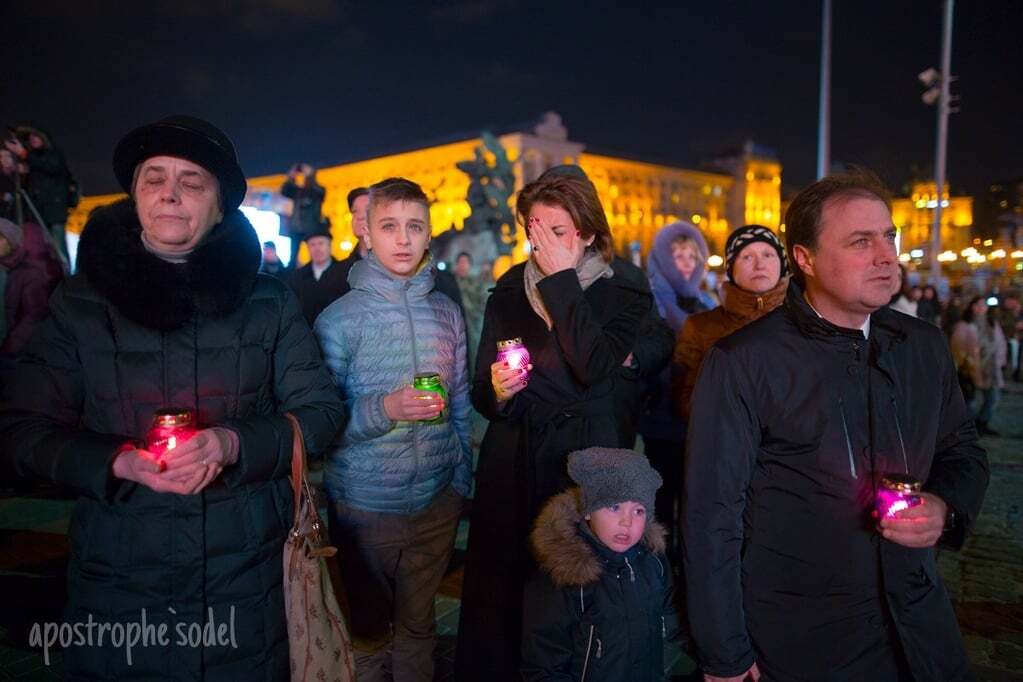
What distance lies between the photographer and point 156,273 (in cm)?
221

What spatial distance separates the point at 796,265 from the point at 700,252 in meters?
2.93

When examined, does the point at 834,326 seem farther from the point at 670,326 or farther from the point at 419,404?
the point at 670,326

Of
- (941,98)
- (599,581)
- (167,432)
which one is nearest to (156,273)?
(167,432)

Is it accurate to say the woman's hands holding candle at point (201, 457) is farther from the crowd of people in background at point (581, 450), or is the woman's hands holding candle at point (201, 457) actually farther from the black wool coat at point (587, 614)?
the black wool coat at point (587, 614)

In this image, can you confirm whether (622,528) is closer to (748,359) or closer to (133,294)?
(748,359)

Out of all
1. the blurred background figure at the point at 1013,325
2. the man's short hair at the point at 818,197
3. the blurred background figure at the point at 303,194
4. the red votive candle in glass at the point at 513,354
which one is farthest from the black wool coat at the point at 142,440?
the blurred background figure at the point at 1013,325

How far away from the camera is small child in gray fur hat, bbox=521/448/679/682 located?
2.59 meters

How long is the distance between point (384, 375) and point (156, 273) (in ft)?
3.75

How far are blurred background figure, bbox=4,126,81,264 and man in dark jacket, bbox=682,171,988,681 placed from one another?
27.9ft

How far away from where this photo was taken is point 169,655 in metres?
2.16

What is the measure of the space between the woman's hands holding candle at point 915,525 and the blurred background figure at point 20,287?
21.0ft

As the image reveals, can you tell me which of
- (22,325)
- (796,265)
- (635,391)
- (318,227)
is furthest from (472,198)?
(796,265)

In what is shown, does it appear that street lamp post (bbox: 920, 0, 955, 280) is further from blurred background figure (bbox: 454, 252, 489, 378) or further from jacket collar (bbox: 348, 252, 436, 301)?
jacket collar (bbox: 348, 252, 436, 301)

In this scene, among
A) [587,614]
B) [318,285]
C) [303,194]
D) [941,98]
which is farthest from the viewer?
[941,98]
